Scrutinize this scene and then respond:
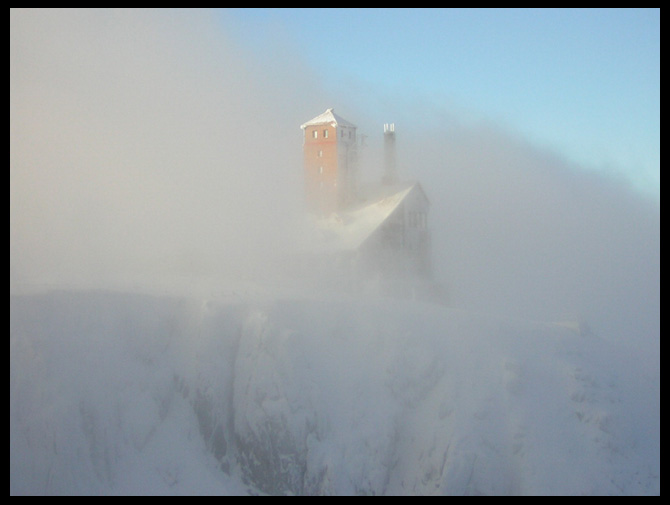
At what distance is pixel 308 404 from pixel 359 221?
53.4 ft

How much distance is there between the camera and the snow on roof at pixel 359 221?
38.3 m

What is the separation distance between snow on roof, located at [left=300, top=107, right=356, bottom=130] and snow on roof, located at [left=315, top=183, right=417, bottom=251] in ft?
15.5

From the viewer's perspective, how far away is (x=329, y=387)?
1029 inches

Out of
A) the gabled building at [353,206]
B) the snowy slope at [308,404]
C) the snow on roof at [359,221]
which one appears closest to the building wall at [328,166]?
the gabled building at [353,206]

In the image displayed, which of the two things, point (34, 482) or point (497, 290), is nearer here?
point (34, 482)

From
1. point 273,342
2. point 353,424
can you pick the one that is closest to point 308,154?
point 273,342

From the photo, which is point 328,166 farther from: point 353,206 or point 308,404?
point 308,404

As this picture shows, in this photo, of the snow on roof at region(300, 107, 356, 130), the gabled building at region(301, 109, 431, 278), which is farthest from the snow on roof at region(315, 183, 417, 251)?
the snow on roof at region(300, 107, 356, 130)

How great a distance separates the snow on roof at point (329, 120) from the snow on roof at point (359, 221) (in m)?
4.73

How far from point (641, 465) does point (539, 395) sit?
13.2 feet

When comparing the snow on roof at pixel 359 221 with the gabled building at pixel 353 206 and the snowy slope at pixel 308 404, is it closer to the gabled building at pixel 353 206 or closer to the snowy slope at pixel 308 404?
the gabled building at pixel 353 206

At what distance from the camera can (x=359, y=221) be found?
131 feet
